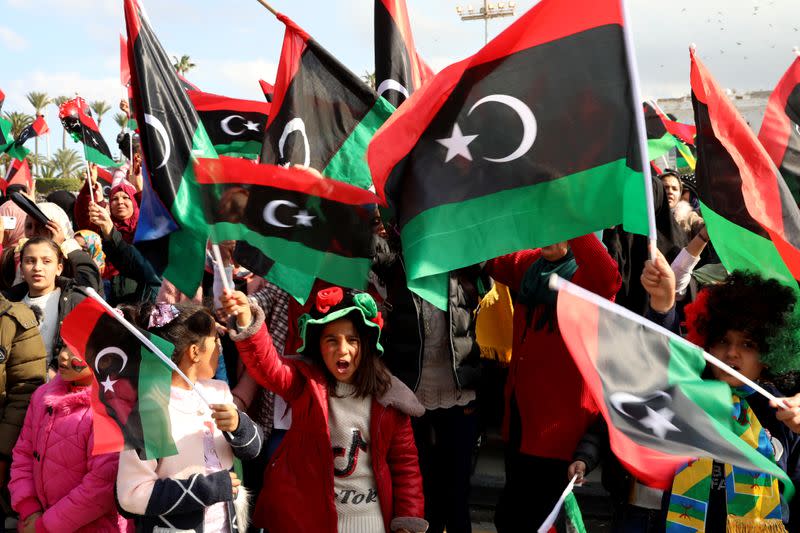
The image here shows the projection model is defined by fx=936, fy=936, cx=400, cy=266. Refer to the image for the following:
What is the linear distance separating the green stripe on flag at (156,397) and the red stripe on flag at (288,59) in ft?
5.07

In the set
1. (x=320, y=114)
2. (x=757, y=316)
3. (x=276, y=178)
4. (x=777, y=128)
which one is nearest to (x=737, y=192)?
(x=757, y=316)

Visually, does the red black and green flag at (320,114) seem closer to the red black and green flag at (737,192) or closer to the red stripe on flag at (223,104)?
the red stripe on flag at (223,104)

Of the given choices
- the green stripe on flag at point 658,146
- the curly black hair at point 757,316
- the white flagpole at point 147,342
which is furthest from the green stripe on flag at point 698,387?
the green stripe on flag at point 658,146

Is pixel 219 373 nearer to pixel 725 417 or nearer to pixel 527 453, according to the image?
pixel 527 453

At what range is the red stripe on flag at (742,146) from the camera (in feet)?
10.9

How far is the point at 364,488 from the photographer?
410 cm

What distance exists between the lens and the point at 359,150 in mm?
4648

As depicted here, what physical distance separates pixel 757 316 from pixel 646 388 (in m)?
0.71

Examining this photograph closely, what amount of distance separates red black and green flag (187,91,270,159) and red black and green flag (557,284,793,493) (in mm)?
3497

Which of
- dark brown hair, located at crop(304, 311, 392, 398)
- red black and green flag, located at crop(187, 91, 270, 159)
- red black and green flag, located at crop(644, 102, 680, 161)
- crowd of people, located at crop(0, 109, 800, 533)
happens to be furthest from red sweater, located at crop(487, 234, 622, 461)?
red black and green flag, located at crop(187, 91, 270, 159)

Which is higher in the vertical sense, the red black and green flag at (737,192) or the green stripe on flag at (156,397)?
the red black and green flag at (737,192)

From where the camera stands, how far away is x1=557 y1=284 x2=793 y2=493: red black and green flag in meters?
2.80

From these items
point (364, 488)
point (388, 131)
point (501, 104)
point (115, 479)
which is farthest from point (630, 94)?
point (115, 479)

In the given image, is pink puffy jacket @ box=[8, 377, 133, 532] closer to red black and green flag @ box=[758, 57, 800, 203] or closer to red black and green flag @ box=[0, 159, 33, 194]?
red black and green flag @ box=[758, 57, 800, 203]
